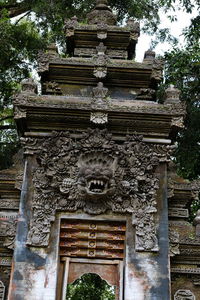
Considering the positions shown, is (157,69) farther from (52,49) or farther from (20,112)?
(20,112)

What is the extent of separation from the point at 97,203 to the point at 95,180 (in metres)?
0.51

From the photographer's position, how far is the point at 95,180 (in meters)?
9.30

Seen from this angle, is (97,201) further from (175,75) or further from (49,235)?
(175,75)

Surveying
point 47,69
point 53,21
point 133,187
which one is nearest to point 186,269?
point 133,187

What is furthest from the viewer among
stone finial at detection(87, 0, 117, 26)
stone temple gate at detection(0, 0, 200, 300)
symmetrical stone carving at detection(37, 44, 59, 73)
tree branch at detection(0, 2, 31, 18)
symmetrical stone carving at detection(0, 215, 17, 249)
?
tree branch at detection(0, 2, 31, 18)

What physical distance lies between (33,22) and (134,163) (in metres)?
11.9

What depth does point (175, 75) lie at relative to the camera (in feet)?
54.2

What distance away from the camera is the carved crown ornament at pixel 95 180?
30.6 feet

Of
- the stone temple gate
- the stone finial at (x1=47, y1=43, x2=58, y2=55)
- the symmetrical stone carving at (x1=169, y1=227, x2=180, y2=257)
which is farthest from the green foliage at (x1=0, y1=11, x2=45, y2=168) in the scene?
the symmetrical stone carving at (x1=169, y1=227, x2=180, y2=257)

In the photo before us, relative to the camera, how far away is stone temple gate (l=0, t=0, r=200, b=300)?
29.5 feet

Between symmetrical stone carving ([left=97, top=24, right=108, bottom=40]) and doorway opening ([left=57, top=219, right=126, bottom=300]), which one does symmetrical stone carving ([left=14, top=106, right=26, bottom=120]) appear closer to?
doorway opening ([left=57, top=219, right=126, bottom=300])

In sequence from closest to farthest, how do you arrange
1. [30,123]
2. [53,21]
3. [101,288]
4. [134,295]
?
1. [134,295]
2. [30,123]
3. [53,21]
4. [101,288]

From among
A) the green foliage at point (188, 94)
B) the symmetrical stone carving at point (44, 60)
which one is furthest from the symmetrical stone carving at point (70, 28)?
the green foliage at point (188, 94)

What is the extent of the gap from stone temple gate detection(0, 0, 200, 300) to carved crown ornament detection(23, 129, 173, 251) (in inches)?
0.8
